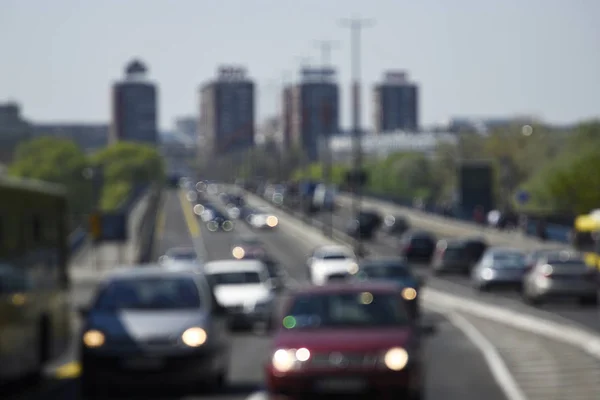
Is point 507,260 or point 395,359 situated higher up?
point 395,359

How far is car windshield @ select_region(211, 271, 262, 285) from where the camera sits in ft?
111

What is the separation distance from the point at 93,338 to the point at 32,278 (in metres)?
2.62

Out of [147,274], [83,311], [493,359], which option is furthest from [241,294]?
[83,311]

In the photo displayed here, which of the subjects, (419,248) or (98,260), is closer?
(419,248)

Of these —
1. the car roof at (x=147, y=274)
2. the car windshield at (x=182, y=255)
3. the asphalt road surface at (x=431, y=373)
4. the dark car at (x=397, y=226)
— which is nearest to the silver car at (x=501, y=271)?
the asphalt road surface at (x=431, y=373)

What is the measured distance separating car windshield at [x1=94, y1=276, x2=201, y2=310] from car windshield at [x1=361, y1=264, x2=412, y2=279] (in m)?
18.6

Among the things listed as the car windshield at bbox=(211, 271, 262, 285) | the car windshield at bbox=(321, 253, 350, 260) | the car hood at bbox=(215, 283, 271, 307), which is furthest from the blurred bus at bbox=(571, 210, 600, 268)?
the car hood at bbox=(215, 283, 271, 307)

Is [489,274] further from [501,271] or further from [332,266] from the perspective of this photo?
[332,266]

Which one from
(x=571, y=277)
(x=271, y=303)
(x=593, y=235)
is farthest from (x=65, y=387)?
(x=593, y=235)

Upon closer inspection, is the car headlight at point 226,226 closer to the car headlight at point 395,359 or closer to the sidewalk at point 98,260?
the sidewalk at point 98,260

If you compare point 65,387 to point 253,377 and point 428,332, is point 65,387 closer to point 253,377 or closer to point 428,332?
point 253,377

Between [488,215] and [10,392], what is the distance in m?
92.2

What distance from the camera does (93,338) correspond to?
17.2m

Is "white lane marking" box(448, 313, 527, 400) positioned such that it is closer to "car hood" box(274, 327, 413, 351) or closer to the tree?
"car hood" box(274, 327, 413, 351)
